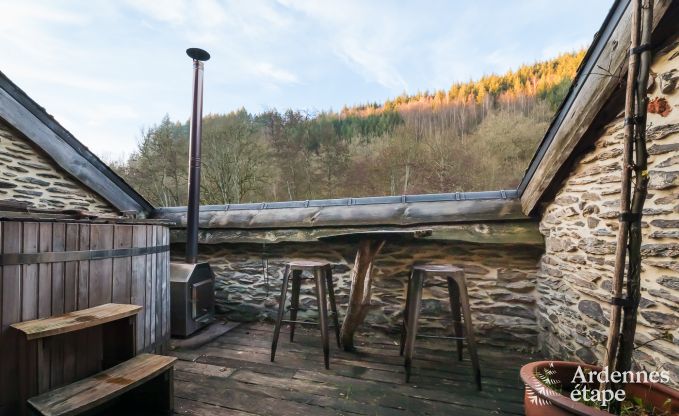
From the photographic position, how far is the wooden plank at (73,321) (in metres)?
1.39

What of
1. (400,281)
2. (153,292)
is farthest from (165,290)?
(400,281)

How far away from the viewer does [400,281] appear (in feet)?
11.1

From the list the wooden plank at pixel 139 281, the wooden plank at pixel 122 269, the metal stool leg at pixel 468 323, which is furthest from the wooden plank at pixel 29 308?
the metal stool leg at pixel 468 323

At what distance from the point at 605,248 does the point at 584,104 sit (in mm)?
1026

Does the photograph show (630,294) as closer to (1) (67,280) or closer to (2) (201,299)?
(1) (67,280)

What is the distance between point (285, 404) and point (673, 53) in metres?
3.01

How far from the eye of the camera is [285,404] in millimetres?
2004

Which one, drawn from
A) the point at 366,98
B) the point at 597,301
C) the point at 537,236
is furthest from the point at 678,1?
the point at 366,98

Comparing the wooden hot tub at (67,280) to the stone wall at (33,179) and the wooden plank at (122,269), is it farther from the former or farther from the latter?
the stone wall at (33,179)

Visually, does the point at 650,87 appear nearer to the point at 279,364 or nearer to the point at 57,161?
the point at 279,364

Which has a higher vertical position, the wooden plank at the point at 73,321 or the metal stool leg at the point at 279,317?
the wooden plank at the point at 73,321

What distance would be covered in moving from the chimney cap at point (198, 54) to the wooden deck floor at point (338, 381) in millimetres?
3479

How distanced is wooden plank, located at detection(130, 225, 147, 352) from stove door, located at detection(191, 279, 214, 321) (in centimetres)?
102

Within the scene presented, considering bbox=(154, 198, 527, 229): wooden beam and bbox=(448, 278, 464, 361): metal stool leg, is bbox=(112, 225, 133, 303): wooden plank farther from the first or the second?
bbox=(448, 278, 464, 361): metal stool leg
